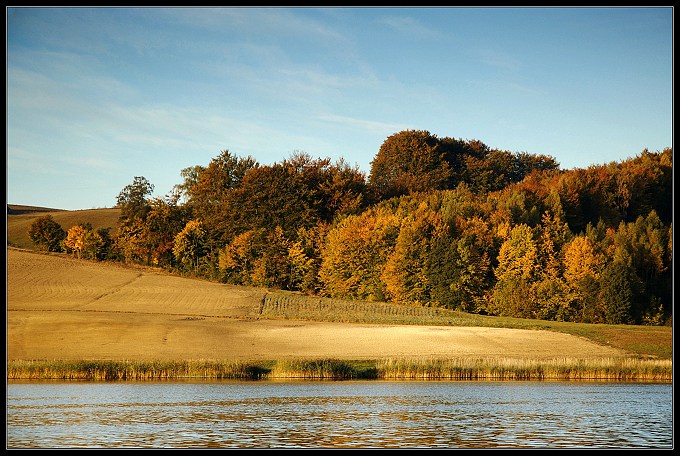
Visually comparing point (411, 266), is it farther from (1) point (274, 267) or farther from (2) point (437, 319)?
(1) point (274, 267)

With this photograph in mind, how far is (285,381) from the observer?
49656 mm

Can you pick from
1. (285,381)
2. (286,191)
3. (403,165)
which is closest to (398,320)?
(285,381)

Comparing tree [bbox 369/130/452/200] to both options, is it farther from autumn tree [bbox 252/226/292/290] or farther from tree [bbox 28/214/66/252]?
tree [bbox 28/214/66/252]

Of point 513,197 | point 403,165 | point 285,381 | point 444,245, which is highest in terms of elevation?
point 403,165

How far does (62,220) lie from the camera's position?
16175cm

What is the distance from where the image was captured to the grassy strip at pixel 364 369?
48812 mm

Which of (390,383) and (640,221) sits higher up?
(640,221)

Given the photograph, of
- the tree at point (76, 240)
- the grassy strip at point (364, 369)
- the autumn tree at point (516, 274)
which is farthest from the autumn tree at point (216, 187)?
the grassy strip at point (364, 369)

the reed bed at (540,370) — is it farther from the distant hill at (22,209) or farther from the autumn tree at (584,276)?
the distant hill at (22,209)

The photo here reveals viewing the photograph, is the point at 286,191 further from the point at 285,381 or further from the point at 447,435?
the point at 447,435

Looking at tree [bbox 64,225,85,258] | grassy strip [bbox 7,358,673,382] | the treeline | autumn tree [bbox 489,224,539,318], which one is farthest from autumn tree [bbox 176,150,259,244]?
grassy strip [bbox 7,358,673,382]

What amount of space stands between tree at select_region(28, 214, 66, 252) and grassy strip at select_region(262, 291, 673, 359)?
51804 millimetres
